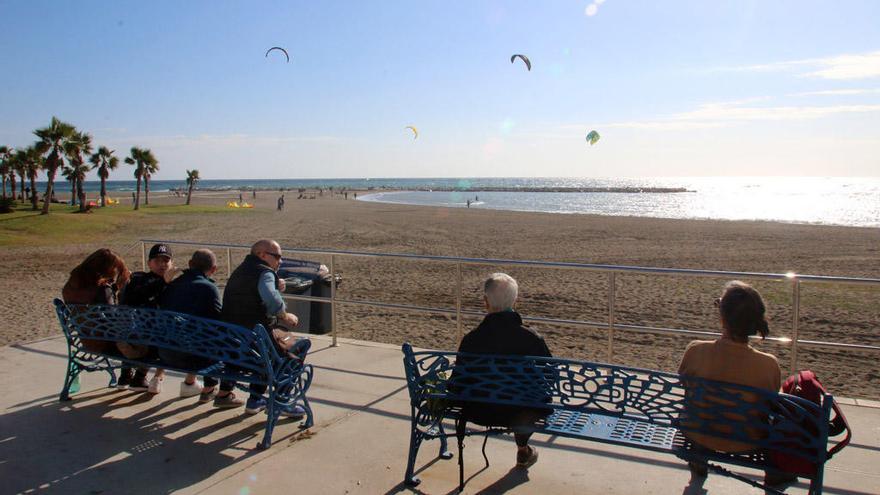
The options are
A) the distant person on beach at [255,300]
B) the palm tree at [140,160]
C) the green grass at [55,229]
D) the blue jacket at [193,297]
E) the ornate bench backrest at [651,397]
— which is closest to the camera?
the ornate bench backrest at [651,397]

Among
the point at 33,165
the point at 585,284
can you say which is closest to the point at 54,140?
the point at 33,165

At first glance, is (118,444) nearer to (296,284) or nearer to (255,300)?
(255,300)

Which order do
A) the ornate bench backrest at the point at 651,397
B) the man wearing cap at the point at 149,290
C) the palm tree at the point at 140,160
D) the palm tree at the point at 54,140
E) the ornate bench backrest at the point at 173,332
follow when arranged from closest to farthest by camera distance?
the ornate bench backrest at the point at 651,397 → the ornate bench backrest at the point at 173,332 → the man wearing cap at the point at 149,290 → the palm tree at the point at 54,140 → the palm tree at the point at 140,160

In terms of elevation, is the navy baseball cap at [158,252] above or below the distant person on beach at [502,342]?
above

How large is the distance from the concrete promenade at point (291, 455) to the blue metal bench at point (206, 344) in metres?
0.25

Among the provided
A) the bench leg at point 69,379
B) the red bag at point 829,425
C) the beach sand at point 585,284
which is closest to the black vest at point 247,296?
the bench leg at point 69,379

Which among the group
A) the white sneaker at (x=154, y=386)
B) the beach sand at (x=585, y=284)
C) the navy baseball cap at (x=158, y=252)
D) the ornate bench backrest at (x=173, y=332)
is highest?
the navy baseball cap at (x=158, y=252)

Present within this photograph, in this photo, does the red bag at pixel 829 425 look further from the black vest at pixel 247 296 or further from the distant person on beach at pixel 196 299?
the distant person on beach at pixel 196 299

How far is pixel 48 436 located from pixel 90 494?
1012 millimetres

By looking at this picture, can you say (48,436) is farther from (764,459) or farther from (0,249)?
(0,249)

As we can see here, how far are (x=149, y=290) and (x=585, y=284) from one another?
33.2 feet

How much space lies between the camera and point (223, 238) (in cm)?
2620

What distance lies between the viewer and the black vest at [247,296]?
4.32 meters

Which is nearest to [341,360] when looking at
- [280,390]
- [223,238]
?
[280,390]
